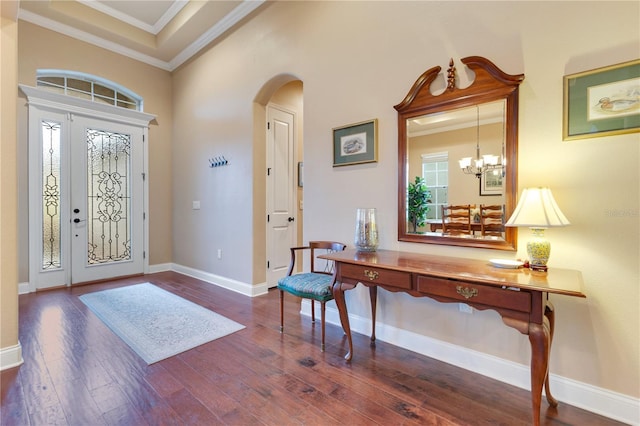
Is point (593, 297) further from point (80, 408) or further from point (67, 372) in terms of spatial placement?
point (67, 372)

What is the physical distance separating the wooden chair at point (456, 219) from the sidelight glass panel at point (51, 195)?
4937mm

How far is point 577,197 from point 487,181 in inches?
19.0

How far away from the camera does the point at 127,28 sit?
Result: 439 centimetres

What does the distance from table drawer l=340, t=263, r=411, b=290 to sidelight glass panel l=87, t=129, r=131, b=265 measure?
4170 mm

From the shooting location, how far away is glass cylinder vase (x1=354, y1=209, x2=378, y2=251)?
241 centimetres

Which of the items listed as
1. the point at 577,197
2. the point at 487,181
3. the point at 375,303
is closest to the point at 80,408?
the point at 375,303

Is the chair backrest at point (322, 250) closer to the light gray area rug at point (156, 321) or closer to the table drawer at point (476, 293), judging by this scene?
the light gray area rug at point (156, 321)

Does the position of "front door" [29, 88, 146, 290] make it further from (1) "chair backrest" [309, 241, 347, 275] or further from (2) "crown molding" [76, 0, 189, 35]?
(1) "chair backrest" [309, 241, 347, 275]

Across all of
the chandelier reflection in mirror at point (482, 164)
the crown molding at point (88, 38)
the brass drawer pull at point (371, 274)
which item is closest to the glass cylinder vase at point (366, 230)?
the brass drawer pull at point (371, 274)

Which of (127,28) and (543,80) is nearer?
(543,80)

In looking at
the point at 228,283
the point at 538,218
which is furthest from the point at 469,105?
the point at 228,283

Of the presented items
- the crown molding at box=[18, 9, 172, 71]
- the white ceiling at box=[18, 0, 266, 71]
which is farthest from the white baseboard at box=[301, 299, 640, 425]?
the crown molding at box=[18, 9, 172, 71]

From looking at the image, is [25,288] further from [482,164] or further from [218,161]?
[482,164]

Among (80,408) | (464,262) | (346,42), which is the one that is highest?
(346,42)
